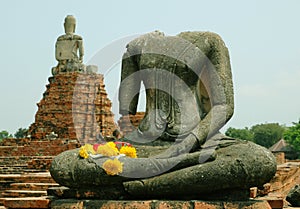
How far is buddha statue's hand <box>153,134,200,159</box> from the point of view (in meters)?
5.30

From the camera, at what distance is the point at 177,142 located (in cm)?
556

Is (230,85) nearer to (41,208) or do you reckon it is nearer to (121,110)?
(121,110)

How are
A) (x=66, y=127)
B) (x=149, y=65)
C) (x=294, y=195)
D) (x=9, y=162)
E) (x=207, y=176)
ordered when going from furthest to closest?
(x=66, y=127), (x=9, y=162), (x=294, y=195), (x=149, y=65), (x=207, y=176)

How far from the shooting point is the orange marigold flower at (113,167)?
504 centimetres

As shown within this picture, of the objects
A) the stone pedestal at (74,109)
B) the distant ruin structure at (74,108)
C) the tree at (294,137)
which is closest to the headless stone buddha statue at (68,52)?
the distant ruin structure at (74,108)

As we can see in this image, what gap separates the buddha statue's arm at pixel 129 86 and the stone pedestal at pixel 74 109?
1571cm

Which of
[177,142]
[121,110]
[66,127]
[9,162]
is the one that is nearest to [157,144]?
[177,142]

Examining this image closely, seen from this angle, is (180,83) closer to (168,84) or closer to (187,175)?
(168,84)

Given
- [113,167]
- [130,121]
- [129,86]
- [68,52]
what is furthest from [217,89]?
[68,52]

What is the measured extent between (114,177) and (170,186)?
1.74ft

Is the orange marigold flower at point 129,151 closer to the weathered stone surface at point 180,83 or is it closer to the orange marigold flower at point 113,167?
the orange marigold flower at point 113,167

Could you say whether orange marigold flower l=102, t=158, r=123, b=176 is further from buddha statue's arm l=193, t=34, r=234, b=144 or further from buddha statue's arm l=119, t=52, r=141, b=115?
buddha statue's arm l=119, t=52, r=141, b=115

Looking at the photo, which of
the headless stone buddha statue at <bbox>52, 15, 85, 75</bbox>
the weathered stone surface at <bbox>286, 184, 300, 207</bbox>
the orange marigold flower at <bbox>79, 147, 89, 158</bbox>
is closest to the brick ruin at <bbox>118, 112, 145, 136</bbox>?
the orange marigold flower at <bbox>79, 147, 89, 158</bbox>

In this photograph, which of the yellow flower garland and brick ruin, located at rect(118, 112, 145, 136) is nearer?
the yellow flower garland
